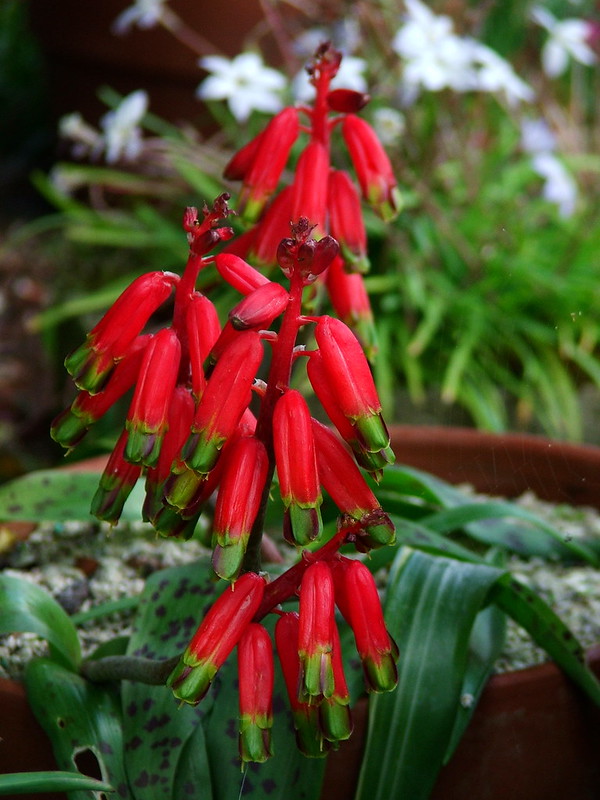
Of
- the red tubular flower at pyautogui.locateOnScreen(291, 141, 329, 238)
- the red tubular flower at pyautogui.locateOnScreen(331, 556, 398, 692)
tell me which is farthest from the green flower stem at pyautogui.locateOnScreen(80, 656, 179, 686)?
the red tubular flower at pyautogui.locateOnScreen(291, 141, 329, 238)

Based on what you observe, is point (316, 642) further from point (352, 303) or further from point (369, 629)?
point (352, 303)

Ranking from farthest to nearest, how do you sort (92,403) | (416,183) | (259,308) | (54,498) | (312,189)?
(416,183), (54,498), (312,189), (92,403), (259,308)

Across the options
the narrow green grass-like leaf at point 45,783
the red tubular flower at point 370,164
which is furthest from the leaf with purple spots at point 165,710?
the red tubular flower at point 370,164

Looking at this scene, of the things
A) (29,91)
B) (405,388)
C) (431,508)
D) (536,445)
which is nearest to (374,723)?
(431,508)

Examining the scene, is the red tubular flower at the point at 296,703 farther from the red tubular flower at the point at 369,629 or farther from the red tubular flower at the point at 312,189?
the red tubular flower at the point at 312,189

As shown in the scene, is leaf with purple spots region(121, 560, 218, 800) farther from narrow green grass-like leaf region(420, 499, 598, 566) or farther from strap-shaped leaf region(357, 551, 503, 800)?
narrow green grass-like leaf region(420, 499, 598, 566)

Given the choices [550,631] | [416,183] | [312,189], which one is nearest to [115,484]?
[312,189]

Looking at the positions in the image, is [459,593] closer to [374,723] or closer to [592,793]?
[374,723]
